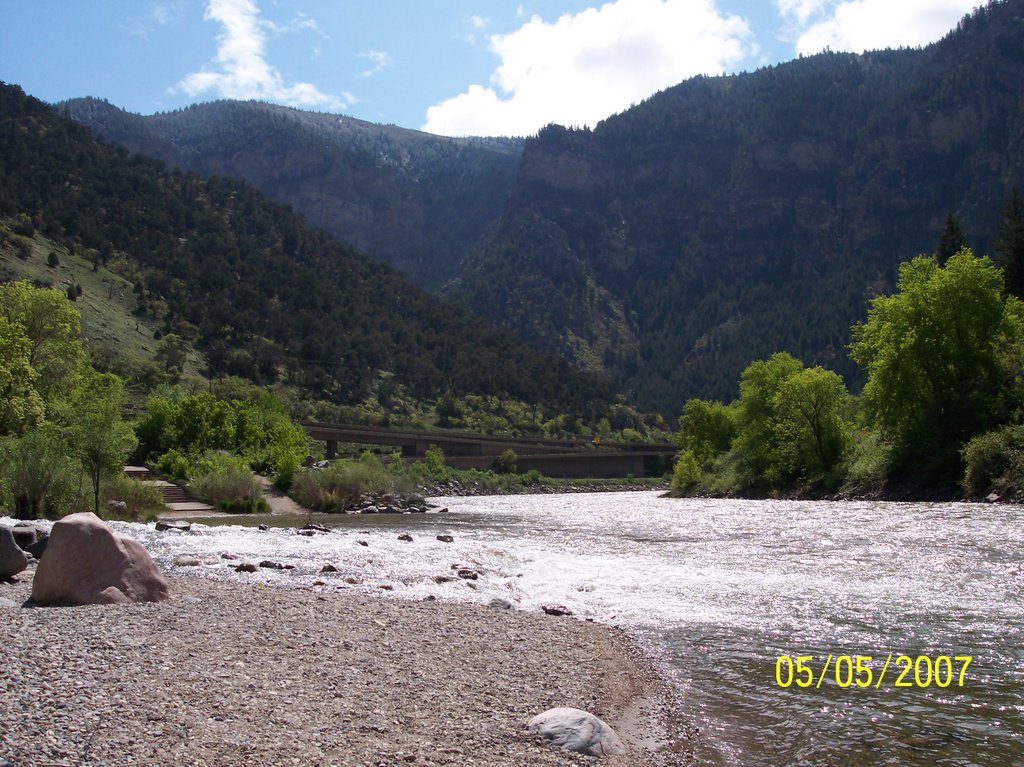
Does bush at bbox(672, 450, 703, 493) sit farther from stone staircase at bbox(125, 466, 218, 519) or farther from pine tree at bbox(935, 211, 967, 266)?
stone staircase at bbox(125, 466, 218, 519)

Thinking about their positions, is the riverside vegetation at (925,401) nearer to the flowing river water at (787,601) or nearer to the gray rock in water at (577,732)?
the flowing river water at (787,601)

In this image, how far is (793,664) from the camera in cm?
1153

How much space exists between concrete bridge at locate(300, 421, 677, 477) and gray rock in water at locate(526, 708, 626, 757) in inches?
3808

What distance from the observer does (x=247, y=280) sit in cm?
14462

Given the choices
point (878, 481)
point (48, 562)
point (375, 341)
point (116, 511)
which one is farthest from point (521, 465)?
point (48, 562)

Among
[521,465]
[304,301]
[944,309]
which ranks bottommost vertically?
[521,465]

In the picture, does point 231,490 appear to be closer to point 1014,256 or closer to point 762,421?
point 762,421

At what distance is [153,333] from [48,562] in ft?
348

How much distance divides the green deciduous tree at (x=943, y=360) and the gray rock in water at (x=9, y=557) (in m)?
44.9

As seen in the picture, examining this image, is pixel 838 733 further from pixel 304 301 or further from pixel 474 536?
pixel 304 301

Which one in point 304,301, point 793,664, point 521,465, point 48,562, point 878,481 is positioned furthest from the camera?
point 304,301

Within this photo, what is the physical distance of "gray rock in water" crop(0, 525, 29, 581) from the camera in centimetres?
1603

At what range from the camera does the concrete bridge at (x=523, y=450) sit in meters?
108
